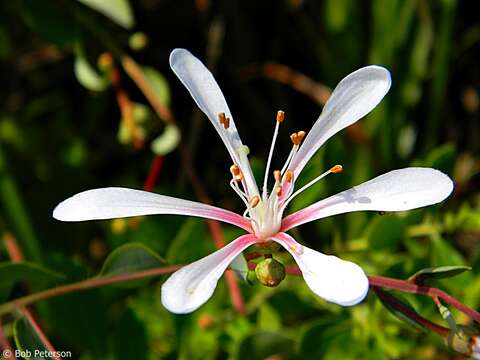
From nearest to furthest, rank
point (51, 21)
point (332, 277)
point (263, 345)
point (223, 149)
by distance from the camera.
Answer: point (332, 277)
point (263, 345)
point (51, 21)
point (223, 149)

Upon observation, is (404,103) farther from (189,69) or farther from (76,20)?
(189,69)

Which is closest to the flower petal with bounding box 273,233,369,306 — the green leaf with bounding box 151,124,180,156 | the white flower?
the white flower

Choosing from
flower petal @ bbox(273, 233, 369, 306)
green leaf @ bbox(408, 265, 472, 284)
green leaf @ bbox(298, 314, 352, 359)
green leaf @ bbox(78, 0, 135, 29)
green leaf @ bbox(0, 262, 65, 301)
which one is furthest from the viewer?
green leaf @ bbox(78, 0, 135, 29)

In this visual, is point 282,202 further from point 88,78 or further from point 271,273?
point 88,78

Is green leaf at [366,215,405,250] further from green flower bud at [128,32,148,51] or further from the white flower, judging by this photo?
green flower bud at [128,32,148,51]

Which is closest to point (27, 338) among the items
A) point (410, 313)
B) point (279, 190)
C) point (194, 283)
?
point (194, 283)

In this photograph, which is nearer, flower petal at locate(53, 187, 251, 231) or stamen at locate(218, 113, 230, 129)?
flower petal at locate(53, 187, 251, 231)

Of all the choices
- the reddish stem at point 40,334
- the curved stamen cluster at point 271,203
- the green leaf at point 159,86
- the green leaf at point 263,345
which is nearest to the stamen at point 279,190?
the curved stamen cluster at point 271,203
